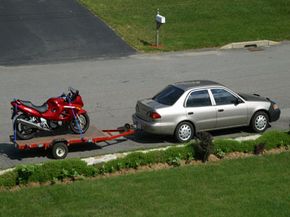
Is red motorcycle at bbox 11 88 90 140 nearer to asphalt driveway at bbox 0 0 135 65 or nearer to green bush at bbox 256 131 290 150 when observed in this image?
green bush at bbox 256 131 290 150

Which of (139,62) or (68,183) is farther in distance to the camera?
(139,62)

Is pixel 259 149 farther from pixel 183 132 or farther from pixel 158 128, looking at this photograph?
pixel 158 128

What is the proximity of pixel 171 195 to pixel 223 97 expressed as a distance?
6.15 m

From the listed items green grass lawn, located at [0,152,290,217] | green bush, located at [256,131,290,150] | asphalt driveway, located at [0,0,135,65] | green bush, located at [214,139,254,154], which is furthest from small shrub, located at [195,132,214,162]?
asphalt driveway, located at [0,0,135,65]

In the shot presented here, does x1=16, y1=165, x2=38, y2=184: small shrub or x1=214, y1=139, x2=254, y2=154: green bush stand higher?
x1=214, y1=139, x2=254, y2=154: green bush

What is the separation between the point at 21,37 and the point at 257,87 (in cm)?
1274

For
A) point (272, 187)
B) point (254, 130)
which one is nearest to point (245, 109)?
point (254, 130)

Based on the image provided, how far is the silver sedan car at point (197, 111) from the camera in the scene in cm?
1651

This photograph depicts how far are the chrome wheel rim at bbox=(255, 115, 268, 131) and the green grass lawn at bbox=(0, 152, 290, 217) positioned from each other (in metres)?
4.14

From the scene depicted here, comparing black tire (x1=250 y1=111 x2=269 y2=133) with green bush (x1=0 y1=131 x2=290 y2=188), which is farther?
black tire (x1=250 y1=111 x2=269 y2=133)

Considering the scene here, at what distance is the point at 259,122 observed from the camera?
57.9 ft

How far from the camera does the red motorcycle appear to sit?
605 inches

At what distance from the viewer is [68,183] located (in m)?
12.7

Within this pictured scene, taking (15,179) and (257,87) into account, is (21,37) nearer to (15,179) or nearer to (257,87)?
(257,87)
